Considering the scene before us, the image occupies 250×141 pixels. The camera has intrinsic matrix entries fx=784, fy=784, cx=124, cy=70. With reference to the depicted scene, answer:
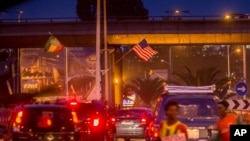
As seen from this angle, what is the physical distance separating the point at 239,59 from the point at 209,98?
407 ft

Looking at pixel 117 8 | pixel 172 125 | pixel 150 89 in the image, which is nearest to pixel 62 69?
pixel 150 89

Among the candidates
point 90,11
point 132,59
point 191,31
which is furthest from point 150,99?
point 132,59

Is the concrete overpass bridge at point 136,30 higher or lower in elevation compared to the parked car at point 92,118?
higher

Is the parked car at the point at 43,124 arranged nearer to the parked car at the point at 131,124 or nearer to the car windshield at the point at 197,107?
the car windshield at the point at 197,107

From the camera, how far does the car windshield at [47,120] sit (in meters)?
18.0

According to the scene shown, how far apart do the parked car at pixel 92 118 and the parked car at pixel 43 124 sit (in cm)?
531

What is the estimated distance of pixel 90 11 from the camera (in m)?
98.0

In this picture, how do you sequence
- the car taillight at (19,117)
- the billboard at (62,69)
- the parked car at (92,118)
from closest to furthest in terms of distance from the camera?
the car taillight at (19,117) → the parked car at (92,118) → the billboard at (62,69)

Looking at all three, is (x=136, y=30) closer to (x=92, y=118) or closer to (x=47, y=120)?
(x=92, y=118)

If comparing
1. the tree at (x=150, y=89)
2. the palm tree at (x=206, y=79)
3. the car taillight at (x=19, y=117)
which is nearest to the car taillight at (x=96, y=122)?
the car taillight at (x=19, y=117)

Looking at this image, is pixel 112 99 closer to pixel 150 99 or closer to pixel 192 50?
pixel 150 99

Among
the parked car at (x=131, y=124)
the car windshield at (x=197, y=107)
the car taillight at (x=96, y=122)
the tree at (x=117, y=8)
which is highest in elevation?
the tree at (x=117, y=8)

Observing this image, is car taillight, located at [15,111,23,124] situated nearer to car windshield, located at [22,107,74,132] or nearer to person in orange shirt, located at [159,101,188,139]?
car windshield, located at [22,107,74,132]

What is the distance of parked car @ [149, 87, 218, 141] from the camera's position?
1695cm
